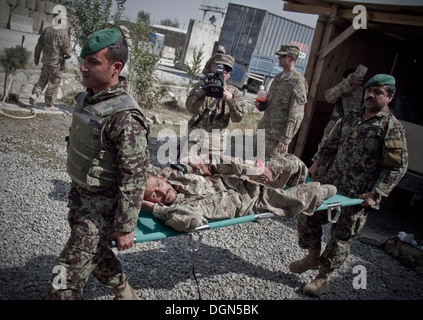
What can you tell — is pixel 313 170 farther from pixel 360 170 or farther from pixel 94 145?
pixel 94 145

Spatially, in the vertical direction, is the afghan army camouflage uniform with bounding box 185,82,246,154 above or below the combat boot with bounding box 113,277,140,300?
above

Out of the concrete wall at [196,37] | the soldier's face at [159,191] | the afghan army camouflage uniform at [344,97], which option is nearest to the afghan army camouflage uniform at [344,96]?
the afghan army camouflage uniform at [344,97]


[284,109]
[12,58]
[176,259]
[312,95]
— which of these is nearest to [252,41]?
[312,95]

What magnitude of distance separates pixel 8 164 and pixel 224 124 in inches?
115

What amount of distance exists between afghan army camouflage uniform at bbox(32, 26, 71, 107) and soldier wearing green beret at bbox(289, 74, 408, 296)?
6263 mm

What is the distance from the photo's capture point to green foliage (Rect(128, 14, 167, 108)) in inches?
373

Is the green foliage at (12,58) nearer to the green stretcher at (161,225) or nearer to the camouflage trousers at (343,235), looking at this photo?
the green stretcher at (161,225)

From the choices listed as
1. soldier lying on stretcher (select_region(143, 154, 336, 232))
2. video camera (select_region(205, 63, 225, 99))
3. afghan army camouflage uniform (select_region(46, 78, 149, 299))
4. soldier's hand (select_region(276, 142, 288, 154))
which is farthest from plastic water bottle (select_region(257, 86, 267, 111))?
afghan army camouflage uniform (select_region(46, 78, 149, 299))

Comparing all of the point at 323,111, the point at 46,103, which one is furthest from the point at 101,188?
the point at 46,103

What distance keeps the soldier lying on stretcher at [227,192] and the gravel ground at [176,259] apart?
791 millimetres

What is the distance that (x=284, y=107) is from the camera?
498 centimetres

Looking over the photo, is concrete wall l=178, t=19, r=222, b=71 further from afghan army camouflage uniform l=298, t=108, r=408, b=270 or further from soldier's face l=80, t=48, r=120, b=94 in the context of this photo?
soldier's face l=80, t=48, r=120, b=94

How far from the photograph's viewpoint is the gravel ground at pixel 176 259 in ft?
10.1

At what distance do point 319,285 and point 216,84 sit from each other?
2.28 m
